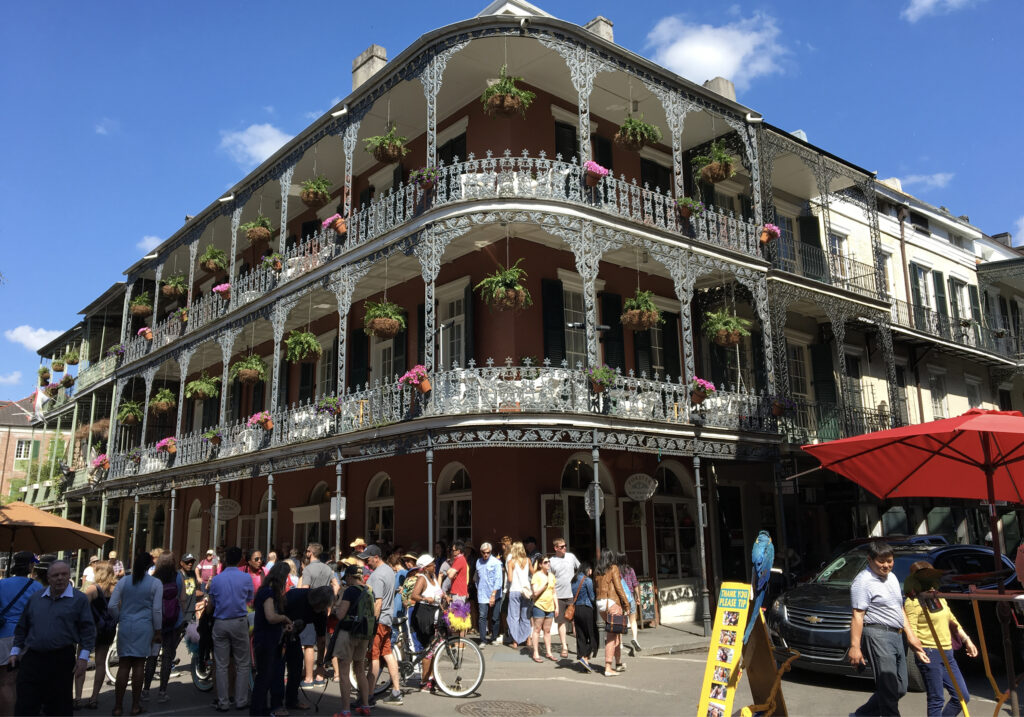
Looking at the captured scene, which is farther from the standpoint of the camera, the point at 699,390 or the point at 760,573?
the point at 699,390

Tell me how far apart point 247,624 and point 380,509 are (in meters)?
9.06

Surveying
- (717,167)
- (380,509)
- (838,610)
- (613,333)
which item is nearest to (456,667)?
(838,610)

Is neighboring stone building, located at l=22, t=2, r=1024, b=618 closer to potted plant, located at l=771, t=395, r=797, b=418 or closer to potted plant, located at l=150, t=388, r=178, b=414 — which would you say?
potted plant, located at l=771, t=395, r=797, b=418

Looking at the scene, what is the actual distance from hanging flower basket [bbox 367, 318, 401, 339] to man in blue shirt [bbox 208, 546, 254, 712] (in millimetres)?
6954

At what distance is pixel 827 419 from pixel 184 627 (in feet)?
49.0

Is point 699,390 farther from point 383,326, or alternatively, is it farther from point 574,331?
point 383,326

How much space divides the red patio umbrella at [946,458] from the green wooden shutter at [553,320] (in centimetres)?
697

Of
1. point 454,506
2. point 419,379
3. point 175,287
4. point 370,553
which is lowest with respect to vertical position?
point 370,553

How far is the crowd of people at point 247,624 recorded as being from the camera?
6.50m

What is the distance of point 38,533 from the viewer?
9.21 meters

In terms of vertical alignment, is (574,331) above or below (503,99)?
below

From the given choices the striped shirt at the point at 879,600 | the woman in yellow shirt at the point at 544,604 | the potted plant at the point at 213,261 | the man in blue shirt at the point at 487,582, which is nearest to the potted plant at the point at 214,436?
the potted plant at the point at 213,261

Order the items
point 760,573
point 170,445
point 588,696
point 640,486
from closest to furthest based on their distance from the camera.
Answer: point 760,573 → point 588,696 → point 640,486 → point 170,445

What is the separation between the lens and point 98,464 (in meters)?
25.5
